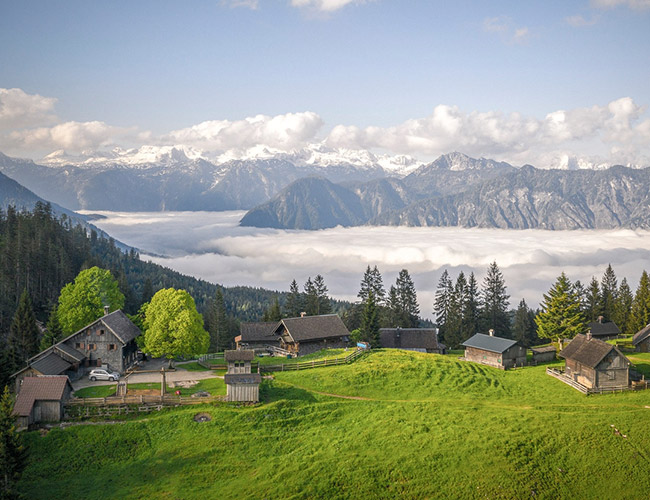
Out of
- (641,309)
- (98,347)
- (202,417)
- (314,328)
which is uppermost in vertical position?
(641,309)

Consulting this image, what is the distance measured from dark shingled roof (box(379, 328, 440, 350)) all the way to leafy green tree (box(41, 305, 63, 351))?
170 feet

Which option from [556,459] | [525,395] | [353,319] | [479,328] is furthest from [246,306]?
[556,459]

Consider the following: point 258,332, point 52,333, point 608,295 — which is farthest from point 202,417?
point 608,295

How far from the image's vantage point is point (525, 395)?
180 feet

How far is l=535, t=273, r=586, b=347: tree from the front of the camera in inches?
3041

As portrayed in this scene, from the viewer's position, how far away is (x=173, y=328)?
62.2 m

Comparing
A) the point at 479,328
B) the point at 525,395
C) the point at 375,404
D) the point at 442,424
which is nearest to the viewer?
the point at 442,424

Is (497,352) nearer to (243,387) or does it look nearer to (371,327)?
(371,327)

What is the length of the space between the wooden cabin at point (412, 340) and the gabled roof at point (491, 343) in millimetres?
13739

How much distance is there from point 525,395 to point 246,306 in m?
155

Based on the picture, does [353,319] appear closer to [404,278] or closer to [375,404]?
[404,278]

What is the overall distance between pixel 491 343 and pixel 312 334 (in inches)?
1062

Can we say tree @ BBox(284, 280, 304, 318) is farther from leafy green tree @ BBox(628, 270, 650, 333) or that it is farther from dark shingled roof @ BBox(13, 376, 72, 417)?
leafy green tree @ BBox(628, 270, 650, 333)

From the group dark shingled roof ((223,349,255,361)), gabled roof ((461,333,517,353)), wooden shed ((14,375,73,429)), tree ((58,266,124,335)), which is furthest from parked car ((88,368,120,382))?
gabled roof ((461,333,517,353))
